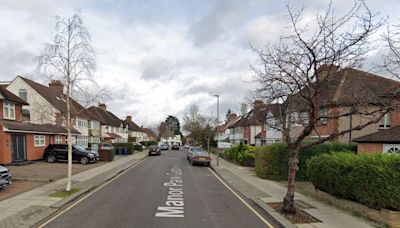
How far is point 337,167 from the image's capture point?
11695 millimetres

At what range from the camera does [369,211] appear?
390 inches

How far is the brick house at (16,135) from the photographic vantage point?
26.7 meters

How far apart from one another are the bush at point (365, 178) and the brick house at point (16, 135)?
23031 mm

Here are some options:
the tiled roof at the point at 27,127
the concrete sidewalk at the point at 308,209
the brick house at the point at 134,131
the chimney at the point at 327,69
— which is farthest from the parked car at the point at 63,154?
the brick house at the point at 134,131

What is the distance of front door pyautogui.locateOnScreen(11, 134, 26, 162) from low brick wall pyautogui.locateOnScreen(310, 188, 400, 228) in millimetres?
23834

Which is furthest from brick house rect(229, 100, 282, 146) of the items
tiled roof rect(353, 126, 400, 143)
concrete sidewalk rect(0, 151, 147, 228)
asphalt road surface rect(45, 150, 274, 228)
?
concrete sidewalk rect(0, 151, 147, 228)

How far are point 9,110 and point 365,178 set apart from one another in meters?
28.3

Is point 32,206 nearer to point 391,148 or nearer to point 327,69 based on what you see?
point 327,69

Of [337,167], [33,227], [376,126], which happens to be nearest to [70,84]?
[33,227]

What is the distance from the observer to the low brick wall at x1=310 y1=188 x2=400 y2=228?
29.3 ft

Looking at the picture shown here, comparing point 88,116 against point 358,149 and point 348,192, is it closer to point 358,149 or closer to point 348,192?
point 358,149

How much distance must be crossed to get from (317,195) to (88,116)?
48382 mm

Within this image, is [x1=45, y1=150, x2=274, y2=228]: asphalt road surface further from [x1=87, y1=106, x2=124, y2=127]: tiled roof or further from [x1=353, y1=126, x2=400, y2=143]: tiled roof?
[x1=87, y1=106, x2=124, y2=127]: tiled roof

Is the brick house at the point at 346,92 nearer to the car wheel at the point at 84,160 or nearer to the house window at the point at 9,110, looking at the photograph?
the car wheel at the point at 84,160
